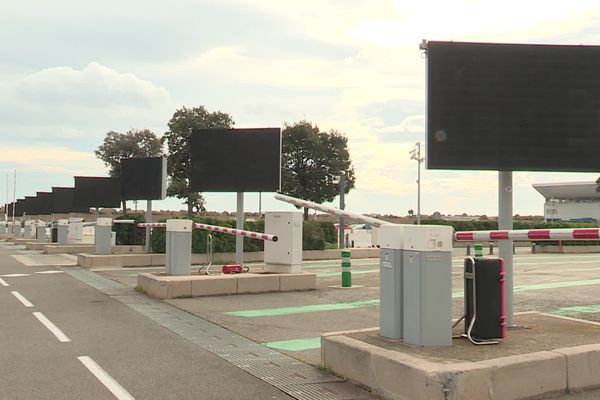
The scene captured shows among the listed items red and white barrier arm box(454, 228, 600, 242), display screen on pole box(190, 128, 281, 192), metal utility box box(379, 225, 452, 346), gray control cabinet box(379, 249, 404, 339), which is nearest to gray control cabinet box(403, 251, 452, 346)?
metal utility box box(379, 225, 452, 346)

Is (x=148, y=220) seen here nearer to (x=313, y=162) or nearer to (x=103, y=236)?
(x=103, y=236)

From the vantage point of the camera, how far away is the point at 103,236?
2261 centimetres

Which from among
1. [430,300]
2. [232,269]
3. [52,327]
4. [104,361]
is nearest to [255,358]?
[104,361]

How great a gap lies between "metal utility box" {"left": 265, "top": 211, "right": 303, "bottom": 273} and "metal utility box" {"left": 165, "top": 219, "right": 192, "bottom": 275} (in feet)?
6.56

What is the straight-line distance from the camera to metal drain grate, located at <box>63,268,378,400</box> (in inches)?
226

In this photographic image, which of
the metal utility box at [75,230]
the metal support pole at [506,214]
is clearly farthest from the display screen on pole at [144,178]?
the metal support pole at [506,214]

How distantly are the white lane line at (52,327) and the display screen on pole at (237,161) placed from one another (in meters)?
6.34

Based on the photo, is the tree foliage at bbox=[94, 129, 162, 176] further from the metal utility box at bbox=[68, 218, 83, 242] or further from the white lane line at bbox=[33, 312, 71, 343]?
the white lane line at bbox=[33, 312, 71, 343]

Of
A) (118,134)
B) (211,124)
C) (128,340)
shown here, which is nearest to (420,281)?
(128,340)

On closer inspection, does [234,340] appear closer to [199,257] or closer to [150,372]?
[150,372]

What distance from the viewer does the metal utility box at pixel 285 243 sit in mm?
14281

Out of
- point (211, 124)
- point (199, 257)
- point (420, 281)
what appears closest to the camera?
point (420, 281)

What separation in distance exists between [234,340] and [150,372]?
197cm

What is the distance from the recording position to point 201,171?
52.9 feet
